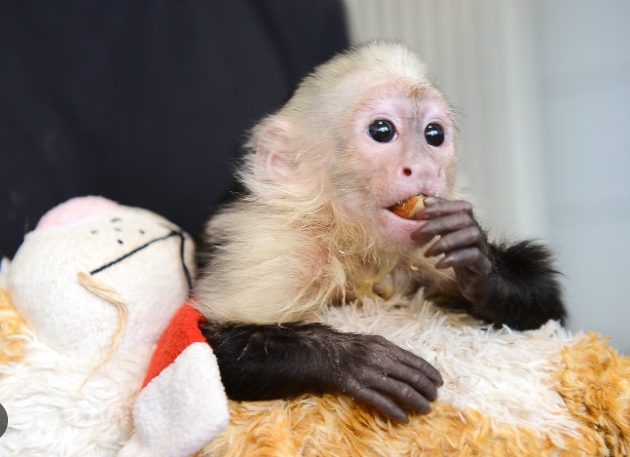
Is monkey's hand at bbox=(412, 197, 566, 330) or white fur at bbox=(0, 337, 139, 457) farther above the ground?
monkey's hand at bbox=(412, 197, 566, 330)

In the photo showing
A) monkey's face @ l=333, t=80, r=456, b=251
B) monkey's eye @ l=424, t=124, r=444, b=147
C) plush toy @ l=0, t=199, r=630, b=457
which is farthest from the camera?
monkey's eye @ l=424, t=124, r=444, b=147

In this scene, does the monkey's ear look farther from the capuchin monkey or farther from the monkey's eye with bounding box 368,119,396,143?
the monkey's eye with bounding box 368,119,396,143

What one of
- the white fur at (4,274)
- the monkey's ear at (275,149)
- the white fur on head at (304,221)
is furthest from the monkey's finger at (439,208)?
the white fur at (4,274)

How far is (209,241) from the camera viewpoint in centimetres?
137

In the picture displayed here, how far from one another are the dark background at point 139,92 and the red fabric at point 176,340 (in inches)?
24.5

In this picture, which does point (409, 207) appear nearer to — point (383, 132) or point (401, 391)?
point (383, 132)

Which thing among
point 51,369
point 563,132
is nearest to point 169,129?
point 51,369

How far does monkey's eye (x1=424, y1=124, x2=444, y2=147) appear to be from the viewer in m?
1.25

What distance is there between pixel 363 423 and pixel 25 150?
1.41 m

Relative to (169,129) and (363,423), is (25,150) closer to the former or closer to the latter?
(169,129)

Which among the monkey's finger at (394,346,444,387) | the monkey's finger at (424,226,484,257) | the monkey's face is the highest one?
the monkey's face

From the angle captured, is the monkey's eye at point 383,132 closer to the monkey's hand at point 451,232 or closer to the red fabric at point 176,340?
the monkey's hand at point 451,232

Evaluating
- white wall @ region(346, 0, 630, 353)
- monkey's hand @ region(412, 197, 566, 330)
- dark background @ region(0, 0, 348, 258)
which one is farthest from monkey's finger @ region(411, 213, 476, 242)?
white wall @ region(346, 0, 630, 353)

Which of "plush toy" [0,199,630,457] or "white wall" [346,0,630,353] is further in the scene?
"white wall" [346,0,630,353]
